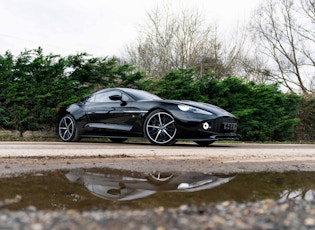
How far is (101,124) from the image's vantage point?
7957 mm

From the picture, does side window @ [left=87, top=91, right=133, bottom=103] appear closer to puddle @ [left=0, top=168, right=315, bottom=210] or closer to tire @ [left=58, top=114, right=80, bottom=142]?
tire @ [left=58, top=114, right=80, bottom=142]

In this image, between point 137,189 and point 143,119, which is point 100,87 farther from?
point 137,189

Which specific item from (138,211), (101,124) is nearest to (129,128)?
(101,124)

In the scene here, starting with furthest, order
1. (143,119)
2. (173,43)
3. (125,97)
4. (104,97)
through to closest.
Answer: (173,43)
(104,97)
(125,97)
(143,119)

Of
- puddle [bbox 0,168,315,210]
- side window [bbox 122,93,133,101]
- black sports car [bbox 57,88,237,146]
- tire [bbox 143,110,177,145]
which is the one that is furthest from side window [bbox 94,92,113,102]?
puddle [bbox 0,168,315,210]

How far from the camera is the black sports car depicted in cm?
693

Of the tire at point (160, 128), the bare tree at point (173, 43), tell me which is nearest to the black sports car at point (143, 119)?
the tire at point (160, 128)

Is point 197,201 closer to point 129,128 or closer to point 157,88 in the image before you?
point 129,128

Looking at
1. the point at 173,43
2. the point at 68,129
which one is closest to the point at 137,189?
the point at 68,129

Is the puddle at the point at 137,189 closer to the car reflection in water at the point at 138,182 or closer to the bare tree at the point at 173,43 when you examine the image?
the car reflection in water at the point at 138,182

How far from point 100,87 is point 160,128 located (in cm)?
400

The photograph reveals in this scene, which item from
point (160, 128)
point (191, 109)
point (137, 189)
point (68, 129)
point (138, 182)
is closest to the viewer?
point (137, 189)

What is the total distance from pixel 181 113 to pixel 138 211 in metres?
5.10

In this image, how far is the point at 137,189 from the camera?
2.48m
